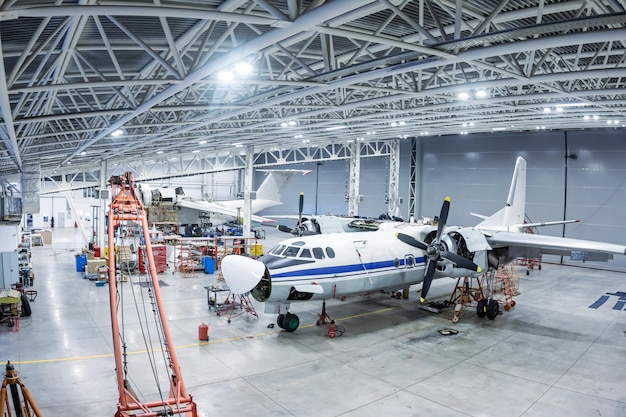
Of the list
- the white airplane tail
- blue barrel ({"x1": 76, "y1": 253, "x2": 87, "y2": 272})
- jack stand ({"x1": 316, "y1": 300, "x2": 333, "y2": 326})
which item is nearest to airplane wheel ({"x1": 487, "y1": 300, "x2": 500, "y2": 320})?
jack stand ({"x1": 316, "y1": 300, "x2": 333, "y2": 326})

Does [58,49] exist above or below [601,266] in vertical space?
above

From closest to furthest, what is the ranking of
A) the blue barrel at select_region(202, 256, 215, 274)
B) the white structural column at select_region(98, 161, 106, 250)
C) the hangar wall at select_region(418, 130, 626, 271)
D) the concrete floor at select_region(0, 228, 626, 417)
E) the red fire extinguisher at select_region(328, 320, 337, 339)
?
1. the concrete floor at select_region(0, 228, 626, 417)
2. the red fire extinguisher at select_region(328, 320, 337, 339)
3. the blue barrel at select_region(202, 256, 215, 274)
4. the white structural column at select_region(98, 161, 106, 250)
5. the hangar wall at select_region(418, 130, 626, 271)

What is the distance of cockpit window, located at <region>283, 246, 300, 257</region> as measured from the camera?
1556 cm

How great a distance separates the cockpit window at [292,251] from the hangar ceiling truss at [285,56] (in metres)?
5.45

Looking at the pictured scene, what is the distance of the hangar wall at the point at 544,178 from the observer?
106ft

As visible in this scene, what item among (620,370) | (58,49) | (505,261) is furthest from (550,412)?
(58,49)

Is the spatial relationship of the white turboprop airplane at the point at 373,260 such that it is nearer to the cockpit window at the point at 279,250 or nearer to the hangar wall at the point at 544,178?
the cockpit window at the point at 279,250

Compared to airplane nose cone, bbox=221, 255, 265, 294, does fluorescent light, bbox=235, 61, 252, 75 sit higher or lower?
higher

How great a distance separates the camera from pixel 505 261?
1916 centimetres

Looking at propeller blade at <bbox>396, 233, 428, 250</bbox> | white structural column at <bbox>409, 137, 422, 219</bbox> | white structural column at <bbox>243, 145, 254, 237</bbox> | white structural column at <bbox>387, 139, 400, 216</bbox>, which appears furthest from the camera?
white structural column at <bbox>409, 137, 422, 219</bbox>

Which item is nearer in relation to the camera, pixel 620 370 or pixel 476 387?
pixel 476 387

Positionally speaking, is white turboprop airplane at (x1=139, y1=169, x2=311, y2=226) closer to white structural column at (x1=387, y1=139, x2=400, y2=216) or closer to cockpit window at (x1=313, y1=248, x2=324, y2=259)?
white structural column at (x1=387, y1=139, x2=400, y2=216)

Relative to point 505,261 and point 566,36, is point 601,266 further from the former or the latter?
point 566,36

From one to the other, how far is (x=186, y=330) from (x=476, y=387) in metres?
9.99
